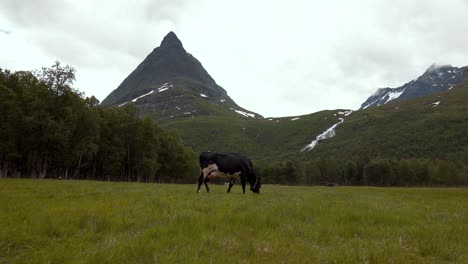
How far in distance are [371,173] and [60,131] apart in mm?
131940

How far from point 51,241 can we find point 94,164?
78.2 m

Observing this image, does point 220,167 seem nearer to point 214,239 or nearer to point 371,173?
point 214,239

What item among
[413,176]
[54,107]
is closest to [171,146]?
[54,107]

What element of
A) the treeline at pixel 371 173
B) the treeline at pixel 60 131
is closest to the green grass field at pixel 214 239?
the treeline at pixel 60 131

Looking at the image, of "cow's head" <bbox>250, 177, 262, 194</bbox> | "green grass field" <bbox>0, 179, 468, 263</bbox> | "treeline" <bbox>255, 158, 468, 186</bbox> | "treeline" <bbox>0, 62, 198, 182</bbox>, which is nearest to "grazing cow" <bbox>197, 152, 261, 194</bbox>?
"cow's head" <bbox>250, 177, 262, 194</bbox>

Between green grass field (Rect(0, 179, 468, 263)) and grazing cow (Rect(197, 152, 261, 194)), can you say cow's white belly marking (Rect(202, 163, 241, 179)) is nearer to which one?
grazing cow (Rect(197, 152, 261, 194))

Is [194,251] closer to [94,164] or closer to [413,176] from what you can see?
[94,164]

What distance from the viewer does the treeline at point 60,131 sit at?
179 ft

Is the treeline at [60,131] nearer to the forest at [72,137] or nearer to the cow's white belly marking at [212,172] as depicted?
the forest at [72,137]

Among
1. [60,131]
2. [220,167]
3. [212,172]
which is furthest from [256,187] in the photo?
[60,131]

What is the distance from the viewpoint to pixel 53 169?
73.6 m

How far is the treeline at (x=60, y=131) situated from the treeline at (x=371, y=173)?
3134 inches

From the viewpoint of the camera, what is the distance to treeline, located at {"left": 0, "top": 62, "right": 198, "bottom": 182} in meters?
54.6

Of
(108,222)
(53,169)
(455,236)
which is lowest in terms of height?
(455,236)
